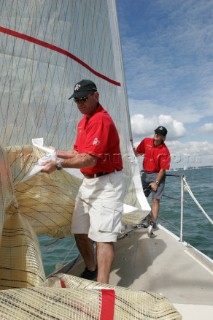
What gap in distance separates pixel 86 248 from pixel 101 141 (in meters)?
0.96

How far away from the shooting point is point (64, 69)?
2611 millimetres

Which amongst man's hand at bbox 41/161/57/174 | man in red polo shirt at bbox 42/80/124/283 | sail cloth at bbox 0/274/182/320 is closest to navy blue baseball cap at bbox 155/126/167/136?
man in red polo shirt at bbox 42/80/124/283

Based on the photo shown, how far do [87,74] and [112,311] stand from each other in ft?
7.75

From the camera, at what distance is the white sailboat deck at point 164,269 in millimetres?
2357

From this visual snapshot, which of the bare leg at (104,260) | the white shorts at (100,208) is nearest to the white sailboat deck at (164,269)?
the bare leg at (104,260)

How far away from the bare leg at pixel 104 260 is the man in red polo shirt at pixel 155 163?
252 cm

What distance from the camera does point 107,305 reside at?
920 millimetres

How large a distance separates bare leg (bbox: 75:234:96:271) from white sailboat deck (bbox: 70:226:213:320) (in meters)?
0.24

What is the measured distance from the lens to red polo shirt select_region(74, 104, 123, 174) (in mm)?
1994

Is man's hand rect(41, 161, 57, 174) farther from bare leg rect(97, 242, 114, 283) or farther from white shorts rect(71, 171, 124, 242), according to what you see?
bare leg rect(97, 242, 114, 283)

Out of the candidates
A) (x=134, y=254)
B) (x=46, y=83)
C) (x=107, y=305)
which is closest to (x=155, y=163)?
(x=134, y=254)

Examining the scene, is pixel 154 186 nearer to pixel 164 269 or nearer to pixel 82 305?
pixel 164 269

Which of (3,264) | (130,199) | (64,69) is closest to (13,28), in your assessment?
(64,69)

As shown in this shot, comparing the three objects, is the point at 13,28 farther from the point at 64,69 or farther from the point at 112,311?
the point at 112,311
